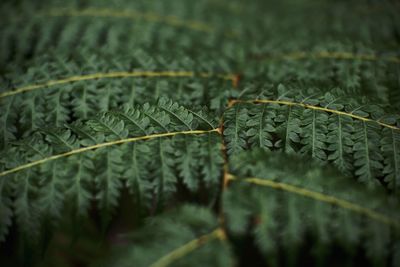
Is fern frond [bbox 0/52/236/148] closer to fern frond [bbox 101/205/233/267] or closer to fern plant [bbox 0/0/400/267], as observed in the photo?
fern plant [bbox 0/0/400/267]

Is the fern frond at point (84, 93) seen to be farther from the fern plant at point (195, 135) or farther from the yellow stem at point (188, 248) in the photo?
the yellow stem at point (188, 248)

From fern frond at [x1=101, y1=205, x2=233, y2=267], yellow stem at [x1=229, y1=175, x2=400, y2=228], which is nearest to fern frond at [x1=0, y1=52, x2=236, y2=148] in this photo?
yellow stem at [x1=229, y1=175, x2=400, y2=228]

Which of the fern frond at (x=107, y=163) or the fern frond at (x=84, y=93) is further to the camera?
the fern frond at (x=84, y=93)

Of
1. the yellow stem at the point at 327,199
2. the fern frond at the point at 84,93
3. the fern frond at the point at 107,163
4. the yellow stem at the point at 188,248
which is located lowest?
the yellow stem at the point at 188,248

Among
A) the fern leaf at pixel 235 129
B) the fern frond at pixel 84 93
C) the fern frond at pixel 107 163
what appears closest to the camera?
the fern frond at pixel 107 163

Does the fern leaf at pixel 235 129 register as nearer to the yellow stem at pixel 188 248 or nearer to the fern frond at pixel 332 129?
the fern frond at pixel 332 129

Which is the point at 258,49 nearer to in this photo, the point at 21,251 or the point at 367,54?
the point at 367,54

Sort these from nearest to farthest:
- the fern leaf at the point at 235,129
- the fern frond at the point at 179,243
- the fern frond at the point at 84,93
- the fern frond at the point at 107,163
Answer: the fern frond at the point at 179,243
the fern frond at the point at 107,163
the fern leaf at the point at 235,129
the fern frond at the point at 84,93

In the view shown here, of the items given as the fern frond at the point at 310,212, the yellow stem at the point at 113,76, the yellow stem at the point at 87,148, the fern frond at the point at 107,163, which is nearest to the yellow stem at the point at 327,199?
the fern frond at the point at 310,212

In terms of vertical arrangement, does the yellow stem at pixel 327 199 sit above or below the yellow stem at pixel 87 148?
below
